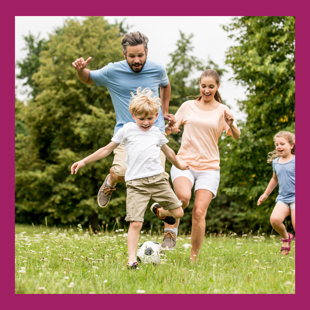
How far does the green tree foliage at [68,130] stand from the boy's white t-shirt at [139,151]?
15.0 m

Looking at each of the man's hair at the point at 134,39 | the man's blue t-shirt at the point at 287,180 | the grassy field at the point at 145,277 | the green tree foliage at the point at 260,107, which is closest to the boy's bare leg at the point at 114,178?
the grassy field at the point at 145,277

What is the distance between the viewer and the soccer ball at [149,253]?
4.35 metres

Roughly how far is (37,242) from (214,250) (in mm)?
3008

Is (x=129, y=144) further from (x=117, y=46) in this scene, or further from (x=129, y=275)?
(x=117, y=46)

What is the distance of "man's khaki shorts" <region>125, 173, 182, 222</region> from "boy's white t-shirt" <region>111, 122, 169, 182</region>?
0.07 meters

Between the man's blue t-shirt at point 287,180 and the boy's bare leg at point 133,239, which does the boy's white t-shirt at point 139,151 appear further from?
the man's blue t-shirt at point 287,180

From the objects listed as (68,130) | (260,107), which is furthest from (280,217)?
(68,130)

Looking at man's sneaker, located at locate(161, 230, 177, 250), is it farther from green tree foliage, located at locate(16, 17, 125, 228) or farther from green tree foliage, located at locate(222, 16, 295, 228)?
green tree foliage, located at locate(16, 17, 125, 228)

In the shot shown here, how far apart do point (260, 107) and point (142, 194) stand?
10858 millimetres

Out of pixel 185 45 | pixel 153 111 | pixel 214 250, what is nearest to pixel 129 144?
pixel 153 111

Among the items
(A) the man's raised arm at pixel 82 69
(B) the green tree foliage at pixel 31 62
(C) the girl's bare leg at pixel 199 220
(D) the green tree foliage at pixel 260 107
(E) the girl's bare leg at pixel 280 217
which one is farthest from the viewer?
(B) the green tree foliage at pixel 31 62

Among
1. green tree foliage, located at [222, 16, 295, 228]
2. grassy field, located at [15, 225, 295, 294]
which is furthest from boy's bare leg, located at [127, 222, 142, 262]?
green tree foliage, located at [222, 16, 295, 228]

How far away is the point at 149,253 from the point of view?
15.3ft

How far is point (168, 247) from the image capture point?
5273mm
